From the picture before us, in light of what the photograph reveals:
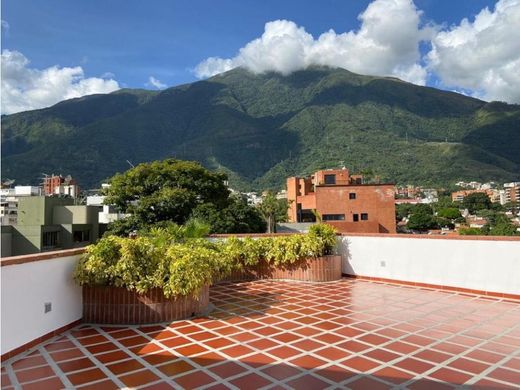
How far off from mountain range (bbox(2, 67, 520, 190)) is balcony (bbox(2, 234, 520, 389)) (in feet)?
198

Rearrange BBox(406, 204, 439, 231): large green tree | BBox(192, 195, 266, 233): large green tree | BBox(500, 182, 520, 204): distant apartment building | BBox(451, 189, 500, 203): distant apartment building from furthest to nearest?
BBox(500, 182, 520, 204): distant apartment building → BBox(451, 189, 500, 203): distant apartment building → BBox(406, 204, 439, 231): large green tree → BBox(192, 195, 266, 233): large green tree

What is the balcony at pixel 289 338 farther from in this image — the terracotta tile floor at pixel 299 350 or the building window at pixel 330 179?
the building window at pixel 330 179

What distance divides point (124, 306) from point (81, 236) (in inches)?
1342

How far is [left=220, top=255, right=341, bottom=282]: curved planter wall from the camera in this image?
28.1 feet

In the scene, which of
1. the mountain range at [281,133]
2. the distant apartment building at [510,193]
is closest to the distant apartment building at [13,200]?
the mountain range at [281,133]

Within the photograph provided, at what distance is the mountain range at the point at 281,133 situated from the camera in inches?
3364

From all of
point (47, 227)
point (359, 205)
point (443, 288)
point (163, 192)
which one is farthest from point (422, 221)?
point (443, 288)

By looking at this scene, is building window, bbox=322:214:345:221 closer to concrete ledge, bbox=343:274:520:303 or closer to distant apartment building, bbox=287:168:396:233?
distant apartment building, bbox=287:168:396:233

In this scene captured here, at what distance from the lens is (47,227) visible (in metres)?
32.8

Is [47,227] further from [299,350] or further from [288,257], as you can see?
[299,350]

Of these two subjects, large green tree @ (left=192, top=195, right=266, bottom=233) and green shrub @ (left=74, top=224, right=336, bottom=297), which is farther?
large green tree @ (left=192, top=195, right=266, bottom=233)

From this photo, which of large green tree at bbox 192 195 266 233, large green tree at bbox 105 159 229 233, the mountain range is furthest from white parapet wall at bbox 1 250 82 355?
the mountain range

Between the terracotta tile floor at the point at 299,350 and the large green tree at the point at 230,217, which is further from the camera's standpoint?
the large green tree at the point at 230,217

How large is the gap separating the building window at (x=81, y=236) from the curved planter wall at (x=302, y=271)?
102 feet
